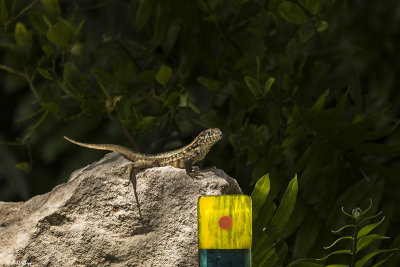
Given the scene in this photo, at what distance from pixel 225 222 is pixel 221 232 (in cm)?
3

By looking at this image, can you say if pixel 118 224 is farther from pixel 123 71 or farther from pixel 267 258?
pixel 123 71

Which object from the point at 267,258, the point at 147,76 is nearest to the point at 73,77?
the point at 147,76

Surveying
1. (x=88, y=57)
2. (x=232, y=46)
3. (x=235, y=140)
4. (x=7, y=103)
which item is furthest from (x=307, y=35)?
(x=7, y=103)

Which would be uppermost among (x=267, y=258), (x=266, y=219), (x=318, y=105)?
(x=318, y=105)

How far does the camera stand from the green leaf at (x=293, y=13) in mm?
2277

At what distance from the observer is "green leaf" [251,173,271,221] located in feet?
5.71

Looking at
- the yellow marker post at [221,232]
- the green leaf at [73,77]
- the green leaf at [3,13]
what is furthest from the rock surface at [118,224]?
the green leaf at [3,13]

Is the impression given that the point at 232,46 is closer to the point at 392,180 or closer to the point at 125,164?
the point at 392,180

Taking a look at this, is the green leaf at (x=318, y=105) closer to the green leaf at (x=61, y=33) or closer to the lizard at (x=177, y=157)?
the lizard at (x=177, y=157)

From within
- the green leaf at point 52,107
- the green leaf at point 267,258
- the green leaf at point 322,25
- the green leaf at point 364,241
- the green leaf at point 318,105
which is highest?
the green leaf at point 322,25

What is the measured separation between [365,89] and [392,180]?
0.44 m

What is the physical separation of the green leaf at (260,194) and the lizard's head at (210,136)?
17cm

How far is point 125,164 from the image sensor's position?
169 cm

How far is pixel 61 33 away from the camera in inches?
89.0
